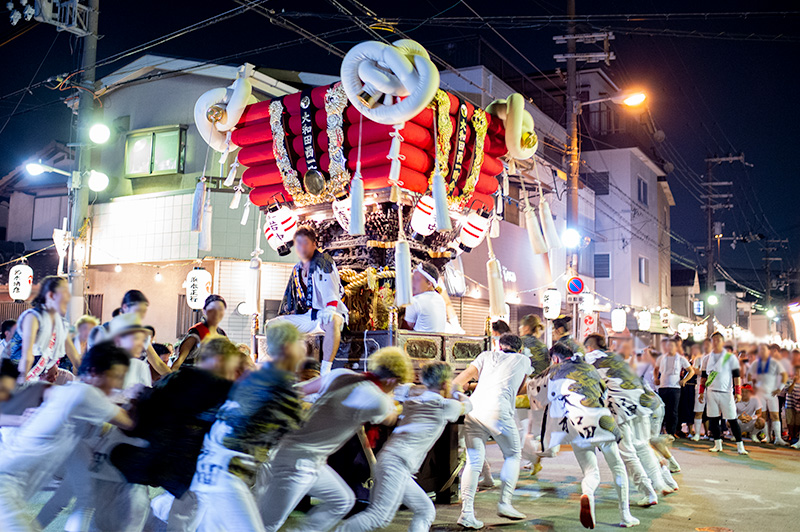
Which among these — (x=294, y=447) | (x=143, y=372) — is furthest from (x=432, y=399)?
(x=143, y=372)

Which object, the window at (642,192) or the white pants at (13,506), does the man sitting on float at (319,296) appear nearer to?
the white pants at (13,506)

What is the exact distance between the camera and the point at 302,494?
4293 mm

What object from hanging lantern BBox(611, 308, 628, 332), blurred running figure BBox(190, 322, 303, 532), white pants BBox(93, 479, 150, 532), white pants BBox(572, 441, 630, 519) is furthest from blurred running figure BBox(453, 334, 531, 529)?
hanging lantern BBox(611, 308, 628, 332)

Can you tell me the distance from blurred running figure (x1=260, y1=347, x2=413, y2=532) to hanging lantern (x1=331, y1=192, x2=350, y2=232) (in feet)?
14.1

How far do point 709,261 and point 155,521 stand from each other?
33.3m

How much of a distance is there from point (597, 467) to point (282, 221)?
5.32 m

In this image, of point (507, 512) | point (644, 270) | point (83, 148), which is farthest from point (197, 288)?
point (644, 270)

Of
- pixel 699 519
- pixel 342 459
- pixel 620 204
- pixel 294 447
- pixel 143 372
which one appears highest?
pixel 620 204

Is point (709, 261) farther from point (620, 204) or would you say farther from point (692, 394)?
point (692, 394)

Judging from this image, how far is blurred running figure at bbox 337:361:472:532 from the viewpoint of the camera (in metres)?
4.77

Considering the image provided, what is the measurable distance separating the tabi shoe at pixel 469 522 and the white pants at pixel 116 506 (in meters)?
3.11

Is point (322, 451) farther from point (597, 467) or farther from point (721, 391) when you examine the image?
point (721, 391)

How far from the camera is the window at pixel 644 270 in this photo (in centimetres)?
3350

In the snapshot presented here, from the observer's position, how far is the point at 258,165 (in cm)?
950
